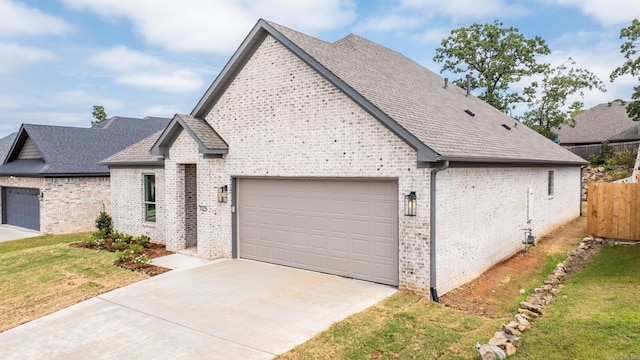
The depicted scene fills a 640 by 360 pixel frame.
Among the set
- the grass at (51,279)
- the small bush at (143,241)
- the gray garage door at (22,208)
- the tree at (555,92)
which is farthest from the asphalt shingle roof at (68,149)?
the tree at (555,92)

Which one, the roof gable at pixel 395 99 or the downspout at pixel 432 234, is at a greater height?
the roof gable at pixel 395 99

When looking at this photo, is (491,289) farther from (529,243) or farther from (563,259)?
(529,243)

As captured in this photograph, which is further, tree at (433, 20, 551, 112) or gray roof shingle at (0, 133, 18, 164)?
tree at (433, 20, 551, 112)

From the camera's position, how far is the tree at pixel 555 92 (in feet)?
122

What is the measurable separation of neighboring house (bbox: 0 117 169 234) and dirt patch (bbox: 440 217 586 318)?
18271 millimetres

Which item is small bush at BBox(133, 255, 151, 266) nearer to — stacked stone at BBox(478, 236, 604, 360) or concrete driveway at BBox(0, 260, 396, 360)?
concrete driveway at BBox(0, 260, 396, 360)

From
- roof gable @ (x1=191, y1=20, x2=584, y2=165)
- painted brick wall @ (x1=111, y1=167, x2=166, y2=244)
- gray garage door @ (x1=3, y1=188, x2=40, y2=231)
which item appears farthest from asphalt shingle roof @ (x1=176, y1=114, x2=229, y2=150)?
gray garage door @ (x1=3, y1=188, x2=40, y2=231)

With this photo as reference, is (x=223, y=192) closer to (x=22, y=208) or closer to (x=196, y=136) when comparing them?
(x=196, y=136)

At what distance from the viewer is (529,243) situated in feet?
45.5

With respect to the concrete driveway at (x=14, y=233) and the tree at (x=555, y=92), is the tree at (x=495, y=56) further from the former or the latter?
the concrete driveway at (x=14, y=233)

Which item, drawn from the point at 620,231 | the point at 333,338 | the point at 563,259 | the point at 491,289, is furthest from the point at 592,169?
the point at 333,338

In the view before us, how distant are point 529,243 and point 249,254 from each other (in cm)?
951

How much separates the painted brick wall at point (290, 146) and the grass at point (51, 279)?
253 centimetres

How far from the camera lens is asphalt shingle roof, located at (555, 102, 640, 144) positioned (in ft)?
125
